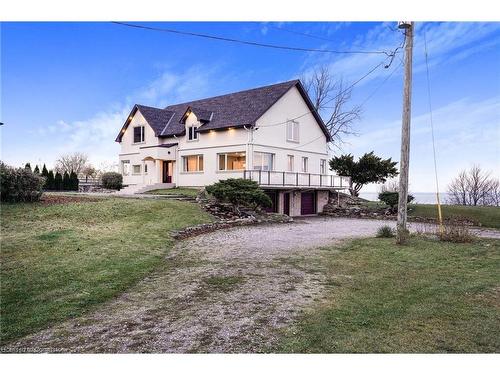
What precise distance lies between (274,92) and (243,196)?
11.4m

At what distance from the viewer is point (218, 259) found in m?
9.23

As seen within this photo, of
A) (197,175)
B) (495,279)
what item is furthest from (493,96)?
(197,175)

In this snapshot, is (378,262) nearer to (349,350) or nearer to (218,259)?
(218,259)

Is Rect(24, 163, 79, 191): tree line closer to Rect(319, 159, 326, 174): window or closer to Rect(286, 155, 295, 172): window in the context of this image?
Rect(286, 155, 295, 172): window

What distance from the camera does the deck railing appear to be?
22.2 m

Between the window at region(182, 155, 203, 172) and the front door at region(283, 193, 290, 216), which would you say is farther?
Answer: the window at region(182, 155, 203, 172)

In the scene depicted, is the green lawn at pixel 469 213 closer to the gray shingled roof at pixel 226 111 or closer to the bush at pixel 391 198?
the bush at pixel 391 198

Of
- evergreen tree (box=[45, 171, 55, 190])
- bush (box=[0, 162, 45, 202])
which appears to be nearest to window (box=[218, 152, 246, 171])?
bush (box=[0, 162, 45, 202])

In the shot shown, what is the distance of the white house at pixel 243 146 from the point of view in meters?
24.4

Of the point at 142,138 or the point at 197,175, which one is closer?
the point at 197,175

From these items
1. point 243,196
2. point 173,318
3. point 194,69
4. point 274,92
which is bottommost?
point 173,318

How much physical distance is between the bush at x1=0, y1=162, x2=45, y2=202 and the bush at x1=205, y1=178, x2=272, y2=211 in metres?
8.49

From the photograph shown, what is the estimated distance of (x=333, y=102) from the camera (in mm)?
37438

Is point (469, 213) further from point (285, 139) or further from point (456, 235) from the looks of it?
point (285, 139)
